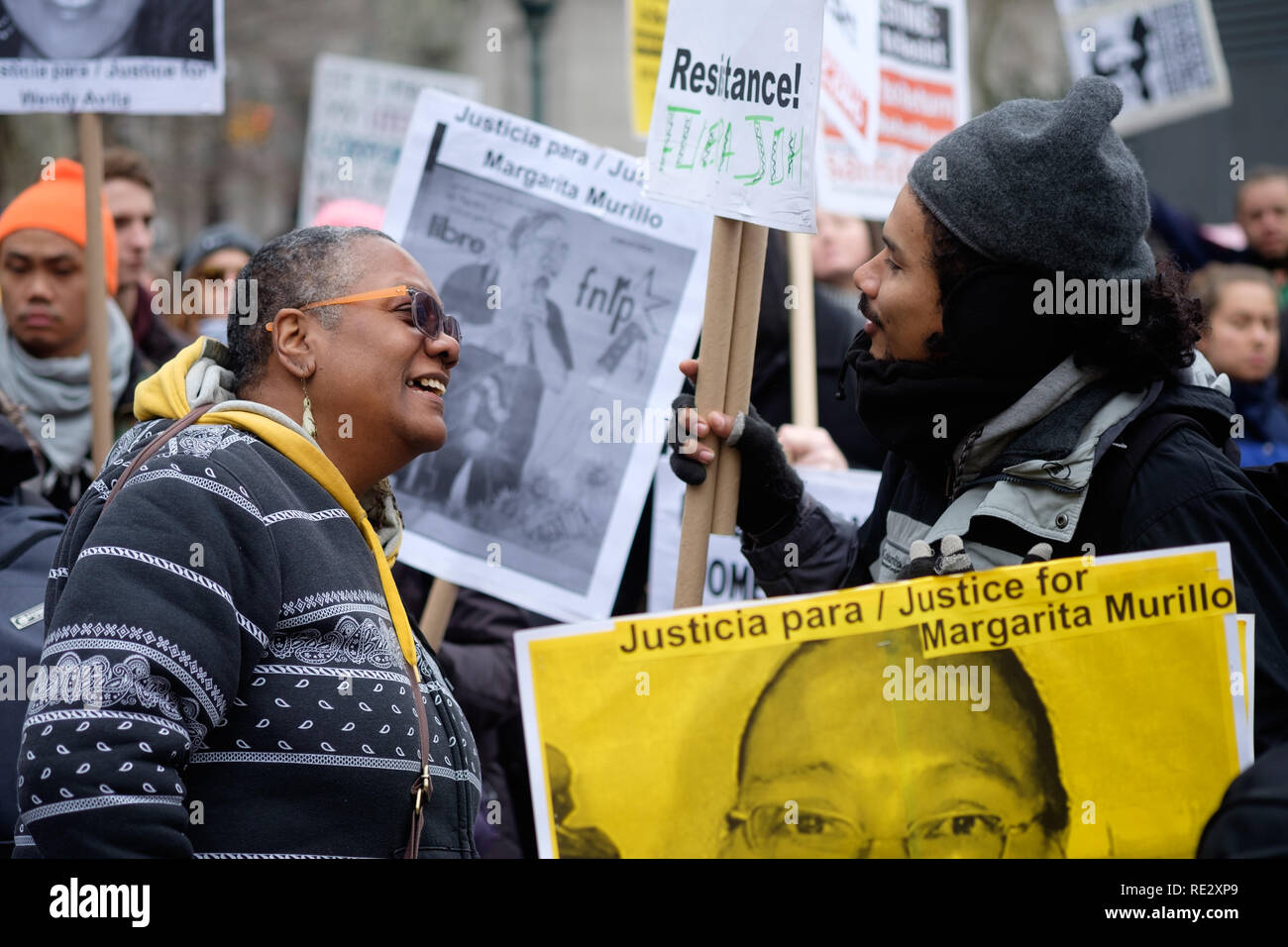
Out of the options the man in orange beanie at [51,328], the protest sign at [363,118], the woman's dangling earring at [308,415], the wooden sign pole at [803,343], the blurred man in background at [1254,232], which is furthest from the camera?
the protest sign at [363,118]

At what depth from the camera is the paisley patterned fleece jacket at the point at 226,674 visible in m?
1.88

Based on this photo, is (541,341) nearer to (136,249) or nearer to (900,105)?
(900,105)

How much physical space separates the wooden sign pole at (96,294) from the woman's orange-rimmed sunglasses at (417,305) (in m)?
1.44

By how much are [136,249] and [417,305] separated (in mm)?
3309

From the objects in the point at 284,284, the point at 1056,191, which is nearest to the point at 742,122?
the point at 1056,191

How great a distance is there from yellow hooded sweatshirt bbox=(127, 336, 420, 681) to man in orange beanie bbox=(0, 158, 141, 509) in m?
2.13

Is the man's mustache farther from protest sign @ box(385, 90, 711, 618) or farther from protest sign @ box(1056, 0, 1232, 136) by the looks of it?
protest sign @ box(1056, 0, 1232, 136)

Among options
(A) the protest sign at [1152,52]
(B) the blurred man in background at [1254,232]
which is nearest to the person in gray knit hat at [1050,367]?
(A) the protest sign at [1152,52]

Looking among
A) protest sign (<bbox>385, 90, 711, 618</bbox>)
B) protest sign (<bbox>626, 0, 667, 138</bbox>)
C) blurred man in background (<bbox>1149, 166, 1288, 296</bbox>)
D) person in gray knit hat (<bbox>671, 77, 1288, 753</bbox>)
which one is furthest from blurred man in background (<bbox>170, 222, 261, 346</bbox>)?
blurred man in background (<bbox>1149, 166, 1288, 296</bbox>)

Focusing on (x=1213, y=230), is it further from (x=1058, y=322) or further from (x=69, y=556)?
(x=69, y=556)

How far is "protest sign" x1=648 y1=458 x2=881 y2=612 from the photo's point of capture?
4.02 metres

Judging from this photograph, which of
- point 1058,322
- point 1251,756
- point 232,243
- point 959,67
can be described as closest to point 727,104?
point 1058,322

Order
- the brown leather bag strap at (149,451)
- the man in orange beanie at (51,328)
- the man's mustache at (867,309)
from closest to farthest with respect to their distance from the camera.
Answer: the brown leather bag strap at (149,451) → the man's mustache at (867,309) → the man in orange beanie at (51,328)

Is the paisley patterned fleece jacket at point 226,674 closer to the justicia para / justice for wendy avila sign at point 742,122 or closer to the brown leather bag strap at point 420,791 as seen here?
the brown leather bag strap at point 420,791
